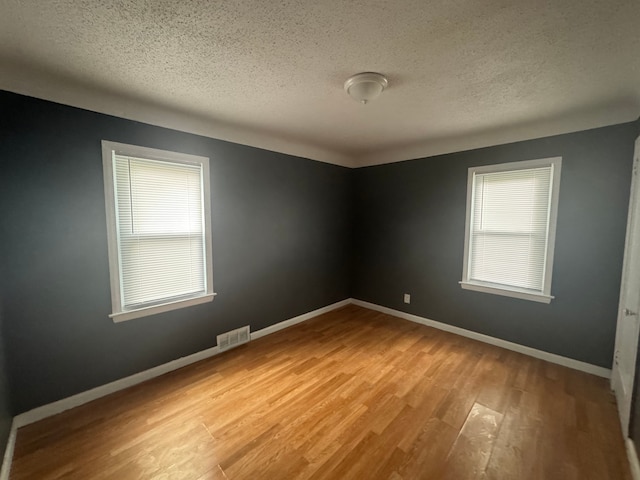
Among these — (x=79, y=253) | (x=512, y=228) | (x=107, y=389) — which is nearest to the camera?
(x=79, y=253)

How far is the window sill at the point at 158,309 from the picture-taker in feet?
7.08

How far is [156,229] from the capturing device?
234cm

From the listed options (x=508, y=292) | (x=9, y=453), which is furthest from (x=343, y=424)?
(x=508, y=292)

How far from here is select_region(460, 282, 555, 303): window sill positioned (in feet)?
8.70

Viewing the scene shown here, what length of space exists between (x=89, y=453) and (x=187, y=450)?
599 millimetres

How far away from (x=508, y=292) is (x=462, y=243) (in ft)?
2.39

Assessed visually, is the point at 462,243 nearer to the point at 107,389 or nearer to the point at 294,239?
the point at 294,239

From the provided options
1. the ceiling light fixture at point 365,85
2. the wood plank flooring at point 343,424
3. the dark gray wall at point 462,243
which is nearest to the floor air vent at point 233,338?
the wood plank flooring at point 343,424

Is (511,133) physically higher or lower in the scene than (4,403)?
higher

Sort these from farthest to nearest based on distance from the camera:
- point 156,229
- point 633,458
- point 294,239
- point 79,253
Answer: point 294,239 < point 156,229 < point 79,253 < point 633,458

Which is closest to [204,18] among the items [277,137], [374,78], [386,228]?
[374,78]

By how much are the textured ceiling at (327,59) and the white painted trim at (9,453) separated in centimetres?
231

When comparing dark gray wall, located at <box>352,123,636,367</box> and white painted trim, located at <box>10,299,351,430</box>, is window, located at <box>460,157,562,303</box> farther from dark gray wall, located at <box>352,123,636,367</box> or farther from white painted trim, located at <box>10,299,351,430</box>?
white painted trim, located at <box>10,299,351,430</box>

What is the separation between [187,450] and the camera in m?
1.60
